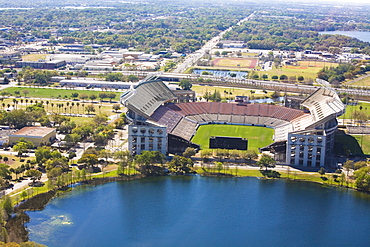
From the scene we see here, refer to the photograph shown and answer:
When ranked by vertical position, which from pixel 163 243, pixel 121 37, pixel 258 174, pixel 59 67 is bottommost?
pixel 163 243

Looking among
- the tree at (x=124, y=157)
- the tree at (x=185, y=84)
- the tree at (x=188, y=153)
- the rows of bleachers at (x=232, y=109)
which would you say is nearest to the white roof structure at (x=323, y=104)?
the rows of bleachers at (x=232, y=109)

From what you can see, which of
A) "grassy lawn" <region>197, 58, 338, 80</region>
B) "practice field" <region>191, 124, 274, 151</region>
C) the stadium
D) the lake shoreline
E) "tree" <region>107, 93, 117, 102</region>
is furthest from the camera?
"grassy lawn" <region>197, 58, 338, 80</region>

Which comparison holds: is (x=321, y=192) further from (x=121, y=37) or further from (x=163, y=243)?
(x=121, y=37)

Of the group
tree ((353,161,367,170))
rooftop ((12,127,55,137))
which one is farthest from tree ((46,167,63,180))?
tree ((353,161,367,170))

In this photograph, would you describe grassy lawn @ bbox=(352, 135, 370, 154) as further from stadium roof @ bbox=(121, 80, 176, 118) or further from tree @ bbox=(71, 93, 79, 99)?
tree @ bbox=(71, 93, 79, 99)

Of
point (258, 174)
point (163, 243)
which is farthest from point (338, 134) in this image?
Answer: point (163, 243)

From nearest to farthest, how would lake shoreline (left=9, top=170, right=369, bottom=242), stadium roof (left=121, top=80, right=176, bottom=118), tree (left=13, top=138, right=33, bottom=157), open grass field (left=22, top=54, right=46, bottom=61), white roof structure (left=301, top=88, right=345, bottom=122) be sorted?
lake shoreline (left=9, top=170, right=369, bottom=242) < tree (left=13, top=138, right=33, bottom=157) < stadium roof (left=121, top=80, right=176, bottom=118) < white roof structure (left=301, top=88, right=345, bottom=122) < open grass field (left=22, top=54, right=46, bottom=61)
